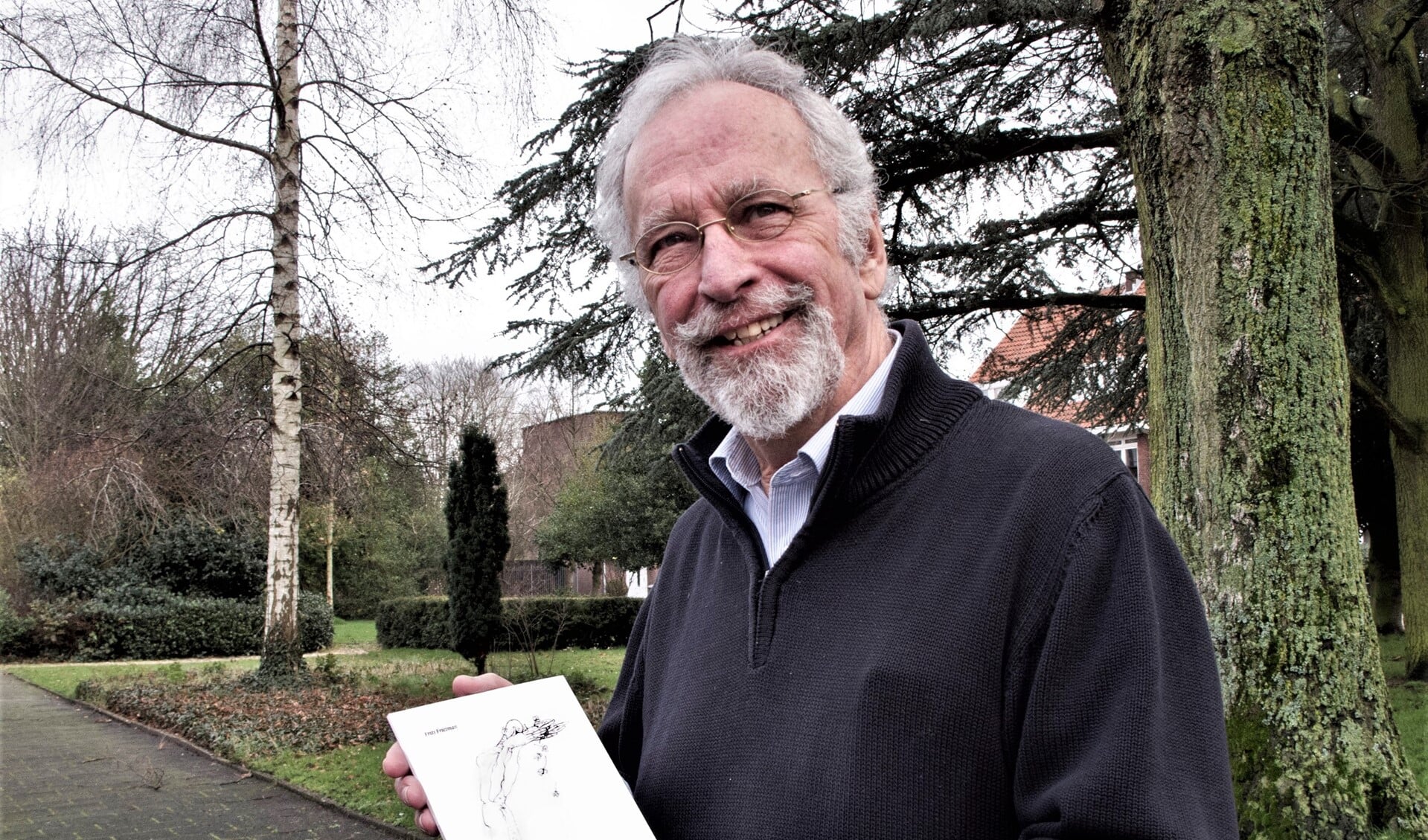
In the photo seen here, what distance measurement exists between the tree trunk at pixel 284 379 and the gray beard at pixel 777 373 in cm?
1107

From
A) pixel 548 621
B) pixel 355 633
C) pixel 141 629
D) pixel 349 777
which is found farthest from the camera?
pixel 355 633

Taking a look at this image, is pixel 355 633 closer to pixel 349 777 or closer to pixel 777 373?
pixel 349 777

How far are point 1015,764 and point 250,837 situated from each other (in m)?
6.06

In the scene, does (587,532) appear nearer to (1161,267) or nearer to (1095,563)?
(1161,267)

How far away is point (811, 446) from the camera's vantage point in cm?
162

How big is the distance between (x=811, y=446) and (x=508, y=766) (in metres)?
0.69

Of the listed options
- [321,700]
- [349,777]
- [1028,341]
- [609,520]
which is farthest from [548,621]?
[349,777]

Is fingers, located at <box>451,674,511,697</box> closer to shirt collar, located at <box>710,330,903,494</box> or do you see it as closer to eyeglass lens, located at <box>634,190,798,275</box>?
shirt collar, located at <box>710,330,903,494</box>

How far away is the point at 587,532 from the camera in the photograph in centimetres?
2670

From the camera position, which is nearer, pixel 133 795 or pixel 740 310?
pixel 740 310

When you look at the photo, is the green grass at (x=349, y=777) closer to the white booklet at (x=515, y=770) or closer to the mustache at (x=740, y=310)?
the white booklet at (x=515, y=770)

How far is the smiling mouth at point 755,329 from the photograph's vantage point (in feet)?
5.59

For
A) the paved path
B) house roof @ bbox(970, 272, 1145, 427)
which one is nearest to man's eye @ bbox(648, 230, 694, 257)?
the paved path

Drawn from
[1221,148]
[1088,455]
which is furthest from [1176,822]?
[1221,148]
